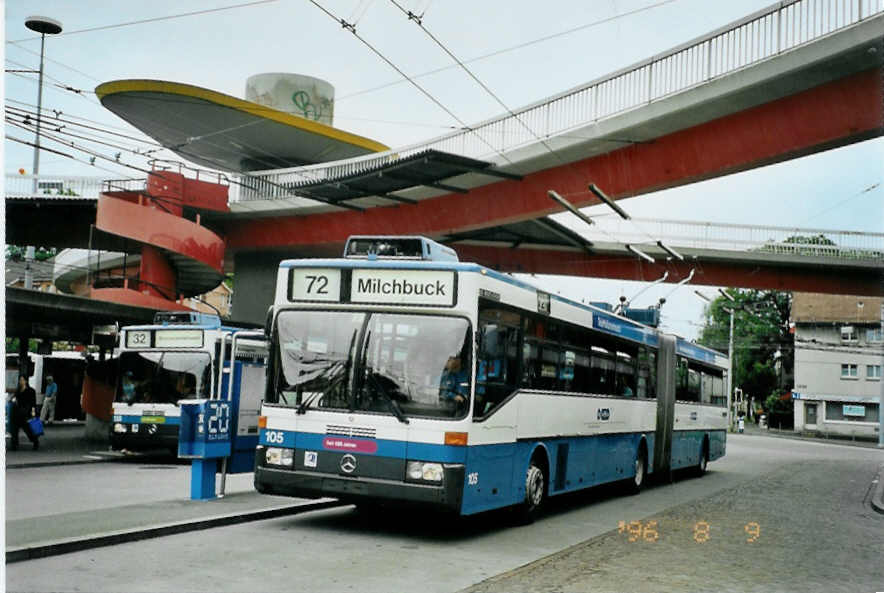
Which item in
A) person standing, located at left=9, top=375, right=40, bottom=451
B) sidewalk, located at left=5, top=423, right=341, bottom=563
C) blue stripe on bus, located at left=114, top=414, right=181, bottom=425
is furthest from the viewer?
person standing, located at left=9, top=375, right=40, bottom=451

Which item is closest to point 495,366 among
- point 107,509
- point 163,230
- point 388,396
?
point 388,396

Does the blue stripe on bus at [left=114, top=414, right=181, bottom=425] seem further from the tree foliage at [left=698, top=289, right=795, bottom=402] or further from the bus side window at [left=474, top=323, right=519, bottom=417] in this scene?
the tree foliage at [left=698, top=289, right=795, bottom=402]

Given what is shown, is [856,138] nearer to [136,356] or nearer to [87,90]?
[87,90]

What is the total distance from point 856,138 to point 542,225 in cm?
1812

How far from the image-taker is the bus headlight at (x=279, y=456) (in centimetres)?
1066

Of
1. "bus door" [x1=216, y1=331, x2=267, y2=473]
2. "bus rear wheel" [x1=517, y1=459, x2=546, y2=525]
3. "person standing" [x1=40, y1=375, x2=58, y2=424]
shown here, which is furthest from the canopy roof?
"bus rear wheel" [x1=517, y1=459, x2=546, y2=525]

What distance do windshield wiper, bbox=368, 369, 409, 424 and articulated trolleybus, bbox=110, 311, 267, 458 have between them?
1003 cm

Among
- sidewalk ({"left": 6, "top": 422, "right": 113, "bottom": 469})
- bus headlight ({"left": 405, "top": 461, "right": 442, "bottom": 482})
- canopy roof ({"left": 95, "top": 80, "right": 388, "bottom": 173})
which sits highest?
canopy roof ({"left": 95, "top": 80, "right": 388, "bottom": 173})

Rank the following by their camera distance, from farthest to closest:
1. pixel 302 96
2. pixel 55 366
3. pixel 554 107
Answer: pixel 302 96
pixel 55 366
pixel 554 107

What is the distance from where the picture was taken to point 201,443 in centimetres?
1265

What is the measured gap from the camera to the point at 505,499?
1144 centimetres

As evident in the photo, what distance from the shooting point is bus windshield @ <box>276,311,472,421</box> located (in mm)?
10250

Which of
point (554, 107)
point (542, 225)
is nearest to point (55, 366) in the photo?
point (542, 225)

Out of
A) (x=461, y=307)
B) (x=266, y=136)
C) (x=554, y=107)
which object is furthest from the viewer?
(x=266, y=136)
